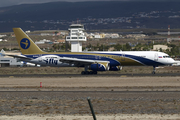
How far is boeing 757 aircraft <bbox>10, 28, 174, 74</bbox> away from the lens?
51938 mm

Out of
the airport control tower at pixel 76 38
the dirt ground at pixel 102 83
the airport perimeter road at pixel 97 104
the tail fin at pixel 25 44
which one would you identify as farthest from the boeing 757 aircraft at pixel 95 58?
the airport control tower at pixel 76 38

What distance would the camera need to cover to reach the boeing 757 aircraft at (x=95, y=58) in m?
51.9

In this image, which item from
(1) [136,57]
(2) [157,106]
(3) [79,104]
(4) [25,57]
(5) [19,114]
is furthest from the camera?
(4) [25,57]

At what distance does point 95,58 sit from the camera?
53.8m

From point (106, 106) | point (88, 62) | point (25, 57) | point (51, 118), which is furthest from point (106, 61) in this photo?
point (51, 118)

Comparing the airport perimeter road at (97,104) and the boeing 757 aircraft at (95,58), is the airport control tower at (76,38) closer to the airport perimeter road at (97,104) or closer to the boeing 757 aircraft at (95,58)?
the boeing 757 aircraft at (95,58)

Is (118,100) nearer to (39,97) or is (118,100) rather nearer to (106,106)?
(106,106)

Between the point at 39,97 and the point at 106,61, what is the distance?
2806cm

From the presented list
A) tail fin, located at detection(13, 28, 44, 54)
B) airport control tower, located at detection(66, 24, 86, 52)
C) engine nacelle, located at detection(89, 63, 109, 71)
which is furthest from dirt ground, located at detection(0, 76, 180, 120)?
airport control tower, located at detection(66, 24, 86, 52)

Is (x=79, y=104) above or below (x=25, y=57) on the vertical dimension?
below

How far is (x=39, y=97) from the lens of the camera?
1029 inches

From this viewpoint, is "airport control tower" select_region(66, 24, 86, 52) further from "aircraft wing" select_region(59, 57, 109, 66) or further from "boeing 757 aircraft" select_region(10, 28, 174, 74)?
"aircraft wing" select_region(59, 57, 109, 66)

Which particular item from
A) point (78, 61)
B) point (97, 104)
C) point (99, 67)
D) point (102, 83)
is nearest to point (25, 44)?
point (78, 61)

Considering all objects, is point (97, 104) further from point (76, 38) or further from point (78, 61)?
point (76, 38)
